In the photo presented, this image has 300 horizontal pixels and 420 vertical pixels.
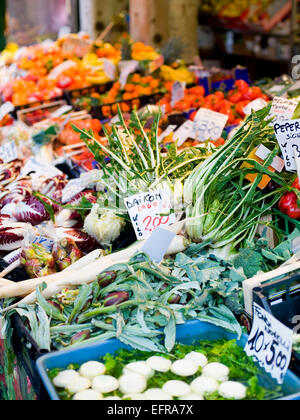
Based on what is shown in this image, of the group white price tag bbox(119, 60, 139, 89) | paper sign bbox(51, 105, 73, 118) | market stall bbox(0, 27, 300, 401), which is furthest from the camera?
white price tag bbox(119, 60, 139, 89)

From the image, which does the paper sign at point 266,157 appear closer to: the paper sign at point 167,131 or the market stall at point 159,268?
the market stall at point 159,268

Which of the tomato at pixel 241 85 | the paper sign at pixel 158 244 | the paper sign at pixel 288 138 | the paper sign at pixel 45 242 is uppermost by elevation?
the paper sign at pixel 288 138

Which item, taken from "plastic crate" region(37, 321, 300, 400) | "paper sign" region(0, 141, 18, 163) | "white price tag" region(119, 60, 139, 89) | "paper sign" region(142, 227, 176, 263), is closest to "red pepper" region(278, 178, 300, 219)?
"paper sign" region(142, 227, 176, 263)

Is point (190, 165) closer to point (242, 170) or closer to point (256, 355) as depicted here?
point (242, 170)

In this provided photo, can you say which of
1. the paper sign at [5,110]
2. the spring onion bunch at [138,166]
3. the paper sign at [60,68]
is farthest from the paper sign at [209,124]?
the paper sign at [60,68]

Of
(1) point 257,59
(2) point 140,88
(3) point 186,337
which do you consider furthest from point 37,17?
(3) point 186,337

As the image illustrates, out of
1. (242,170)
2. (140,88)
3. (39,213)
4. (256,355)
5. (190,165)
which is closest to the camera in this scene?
(256,355)

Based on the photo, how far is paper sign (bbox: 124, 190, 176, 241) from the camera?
270 centimetres

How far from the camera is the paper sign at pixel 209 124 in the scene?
3916 millimetres

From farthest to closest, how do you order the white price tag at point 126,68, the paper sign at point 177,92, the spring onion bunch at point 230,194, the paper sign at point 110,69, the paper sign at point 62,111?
the paper sign at point 110,69 < the white price tag at point 126,68 < the paper sign at point 62,111 < the paper sign at point 177,92 < the spring onion bunch at point 230,194

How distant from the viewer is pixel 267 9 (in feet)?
27.9

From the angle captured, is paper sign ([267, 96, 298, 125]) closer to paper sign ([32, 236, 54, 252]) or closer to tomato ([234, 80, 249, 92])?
tomato ([234, 80, 249, 92])

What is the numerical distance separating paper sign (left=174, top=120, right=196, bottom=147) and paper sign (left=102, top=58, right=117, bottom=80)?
6.20ft

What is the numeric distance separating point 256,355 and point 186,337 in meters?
0.31
